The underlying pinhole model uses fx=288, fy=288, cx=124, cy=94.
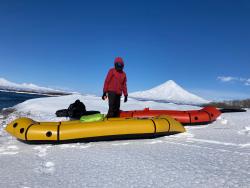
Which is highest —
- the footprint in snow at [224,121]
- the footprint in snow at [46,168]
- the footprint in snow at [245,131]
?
the footprint in snow at [224,121]

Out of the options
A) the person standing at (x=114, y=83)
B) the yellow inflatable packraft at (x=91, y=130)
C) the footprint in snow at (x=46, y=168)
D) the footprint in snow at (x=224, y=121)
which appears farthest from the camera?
the footprint in snow at (x=224, y=121)

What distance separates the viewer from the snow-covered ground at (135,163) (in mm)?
3326

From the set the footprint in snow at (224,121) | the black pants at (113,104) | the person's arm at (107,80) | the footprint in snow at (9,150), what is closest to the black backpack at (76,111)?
the black pants at (113,104)

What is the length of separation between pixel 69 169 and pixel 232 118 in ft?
19.1

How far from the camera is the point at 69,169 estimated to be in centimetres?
392

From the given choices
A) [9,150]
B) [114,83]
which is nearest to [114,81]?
[114,83]

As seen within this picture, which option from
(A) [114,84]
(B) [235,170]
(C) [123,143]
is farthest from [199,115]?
(B) [235,170]

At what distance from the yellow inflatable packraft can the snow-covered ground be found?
0.15 m

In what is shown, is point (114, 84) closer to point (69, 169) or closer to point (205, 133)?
point (205, 133)

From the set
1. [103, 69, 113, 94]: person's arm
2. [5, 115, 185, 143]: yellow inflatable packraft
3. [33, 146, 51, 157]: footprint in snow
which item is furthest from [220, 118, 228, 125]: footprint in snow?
[33, 146, 51, 157]: footprint in snow

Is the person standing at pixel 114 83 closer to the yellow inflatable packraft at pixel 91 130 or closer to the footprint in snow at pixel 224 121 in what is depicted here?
the yellow inflatable packraft at pixel 91 130

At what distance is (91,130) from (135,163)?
72.5 inches

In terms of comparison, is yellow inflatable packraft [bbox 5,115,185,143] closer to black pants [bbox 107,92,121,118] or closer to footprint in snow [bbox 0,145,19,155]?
footprint in snow [bbox 0,145,19,155]

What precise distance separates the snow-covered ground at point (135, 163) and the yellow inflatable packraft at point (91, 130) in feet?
0.49
